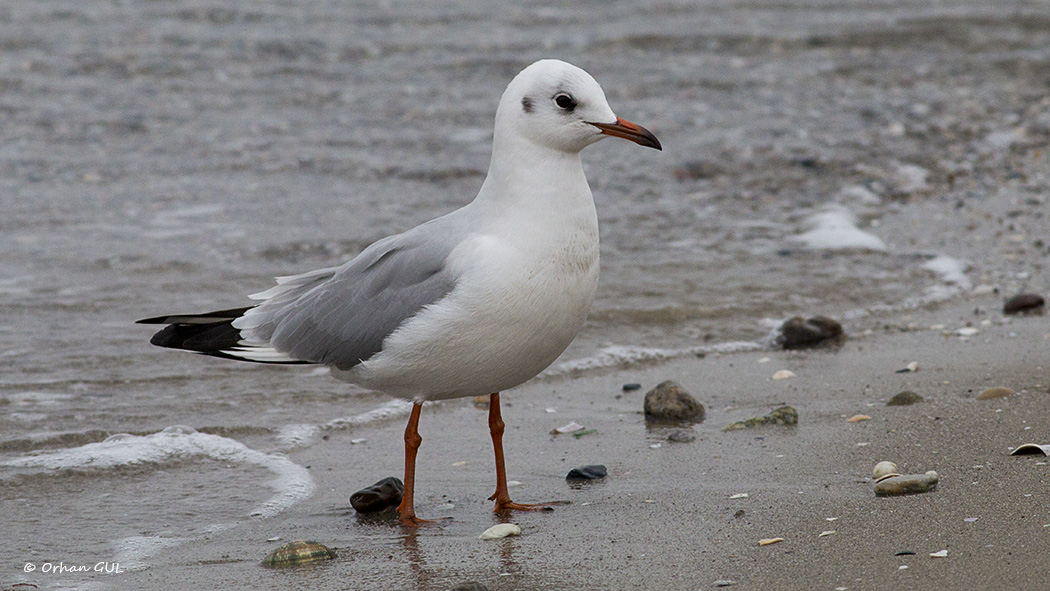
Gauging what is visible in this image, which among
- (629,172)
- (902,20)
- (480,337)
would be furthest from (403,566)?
(902,20)

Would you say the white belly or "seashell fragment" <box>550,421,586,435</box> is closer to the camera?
the white belly

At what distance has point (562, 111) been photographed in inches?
161

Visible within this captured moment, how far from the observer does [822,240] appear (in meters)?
8.26

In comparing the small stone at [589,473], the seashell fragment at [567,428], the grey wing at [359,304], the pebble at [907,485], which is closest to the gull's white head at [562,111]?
the grey wing at [359,304]

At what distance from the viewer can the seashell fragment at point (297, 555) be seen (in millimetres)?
3691

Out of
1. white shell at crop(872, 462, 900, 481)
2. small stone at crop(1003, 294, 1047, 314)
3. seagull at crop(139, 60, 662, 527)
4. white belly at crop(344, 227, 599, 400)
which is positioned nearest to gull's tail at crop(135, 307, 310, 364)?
seagull at crop(139, 60, 662, 527)

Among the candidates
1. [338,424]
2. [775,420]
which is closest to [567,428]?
[775,420]

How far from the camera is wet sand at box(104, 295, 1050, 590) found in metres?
3.36

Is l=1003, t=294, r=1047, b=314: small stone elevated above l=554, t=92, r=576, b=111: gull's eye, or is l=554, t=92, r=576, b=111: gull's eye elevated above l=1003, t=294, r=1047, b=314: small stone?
l=554, t=92, r=576, b=111: gull's eye

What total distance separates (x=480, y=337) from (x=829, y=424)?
Result: 1.61 meters

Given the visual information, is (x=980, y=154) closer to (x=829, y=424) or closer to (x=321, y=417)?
(x=829, y=424)

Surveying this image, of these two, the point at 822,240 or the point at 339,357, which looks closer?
the point at 339,357

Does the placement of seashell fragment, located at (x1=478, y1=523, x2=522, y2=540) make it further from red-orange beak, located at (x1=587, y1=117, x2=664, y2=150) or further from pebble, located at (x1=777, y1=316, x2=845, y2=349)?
pebble, located at (x1=777, y1=316, x2=845, y2=349)

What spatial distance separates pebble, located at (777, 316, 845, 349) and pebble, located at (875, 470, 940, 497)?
7.61ft
